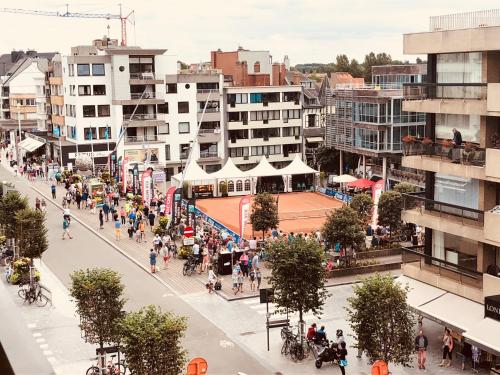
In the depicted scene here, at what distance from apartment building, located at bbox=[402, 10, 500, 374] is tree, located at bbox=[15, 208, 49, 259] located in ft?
57.3

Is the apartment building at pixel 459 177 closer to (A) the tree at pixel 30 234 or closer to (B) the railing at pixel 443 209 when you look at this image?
(B) the railing at pixel 443 209

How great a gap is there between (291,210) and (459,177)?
3256cm

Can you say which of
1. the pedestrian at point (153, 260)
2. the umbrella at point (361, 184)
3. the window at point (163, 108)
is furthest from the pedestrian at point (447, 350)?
the window at point (163, 108)

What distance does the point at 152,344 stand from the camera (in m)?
17.6

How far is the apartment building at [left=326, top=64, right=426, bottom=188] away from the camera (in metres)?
66.1

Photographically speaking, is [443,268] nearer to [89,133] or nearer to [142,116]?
[142,116]

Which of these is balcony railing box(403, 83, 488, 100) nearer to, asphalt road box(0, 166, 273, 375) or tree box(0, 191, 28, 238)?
asphalt road box(0, 166, 273, 375)

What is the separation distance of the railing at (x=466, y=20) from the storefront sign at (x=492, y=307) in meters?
9.11

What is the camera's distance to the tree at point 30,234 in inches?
1326

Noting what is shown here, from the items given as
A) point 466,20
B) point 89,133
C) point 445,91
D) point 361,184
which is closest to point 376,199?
point 361,184

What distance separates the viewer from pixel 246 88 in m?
78.5

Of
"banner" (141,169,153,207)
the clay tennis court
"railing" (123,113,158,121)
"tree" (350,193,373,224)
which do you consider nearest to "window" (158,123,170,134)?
"railing" (123,113,158,121)

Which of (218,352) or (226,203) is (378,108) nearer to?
(226,203)

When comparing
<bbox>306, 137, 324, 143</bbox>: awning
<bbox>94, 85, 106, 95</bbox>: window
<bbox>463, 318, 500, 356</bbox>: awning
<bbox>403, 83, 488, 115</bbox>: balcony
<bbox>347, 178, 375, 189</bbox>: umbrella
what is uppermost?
<bbox>94, 85, 106, 95</bbox>: window
